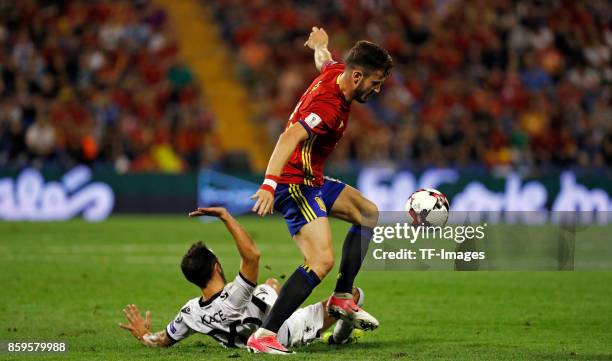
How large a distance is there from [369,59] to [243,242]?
1617mm

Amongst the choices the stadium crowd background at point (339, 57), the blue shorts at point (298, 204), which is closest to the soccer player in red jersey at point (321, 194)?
the blue shorts at point (298, 204)

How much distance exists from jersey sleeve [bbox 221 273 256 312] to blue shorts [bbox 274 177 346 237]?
1.64 ft

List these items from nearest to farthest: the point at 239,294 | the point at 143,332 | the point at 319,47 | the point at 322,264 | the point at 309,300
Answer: the point at 322,264 → the point at 239,294 → the point at 143,332 → the point at 319,47 → the point at 309,300

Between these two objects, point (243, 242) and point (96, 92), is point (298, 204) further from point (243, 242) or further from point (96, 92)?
point (96, 92)

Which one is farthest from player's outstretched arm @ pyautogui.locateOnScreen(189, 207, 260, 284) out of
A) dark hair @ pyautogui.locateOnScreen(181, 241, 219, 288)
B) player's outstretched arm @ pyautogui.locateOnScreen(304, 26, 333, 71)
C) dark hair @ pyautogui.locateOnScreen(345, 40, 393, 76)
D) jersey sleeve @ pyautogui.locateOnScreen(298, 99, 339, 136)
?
player's outstretched arm @ pyautogui.locateOnScreen(304, 26, 333, 71)

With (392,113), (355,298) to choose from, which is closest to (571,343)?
(355,298)

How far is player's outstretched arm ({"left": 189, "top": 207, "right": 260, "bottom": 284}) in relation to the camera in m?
7.59

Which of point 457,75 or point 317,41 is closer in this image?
point 317,41

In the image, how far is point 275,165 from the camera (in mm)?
7305

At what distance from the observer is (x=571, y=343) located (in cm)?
852

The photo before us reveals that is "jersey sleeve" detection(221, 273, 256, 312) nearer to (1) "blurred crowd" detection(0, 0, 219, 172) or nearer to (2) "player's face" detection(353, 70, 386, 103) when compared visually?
(2) "player's face" detection(353, 70, 386, 103)

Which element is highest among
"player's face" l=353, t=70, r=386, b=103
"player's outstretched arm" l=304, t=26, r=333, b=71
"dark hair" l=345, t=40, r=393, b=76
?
"player's outstretched arm" l=304, t=26, r=333, b=71

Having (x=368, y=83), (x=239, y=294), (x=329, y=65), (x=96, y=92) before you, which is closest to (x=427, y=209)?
(x=368, y=83)

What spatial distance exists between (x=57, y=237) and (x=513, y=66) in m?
14.1
